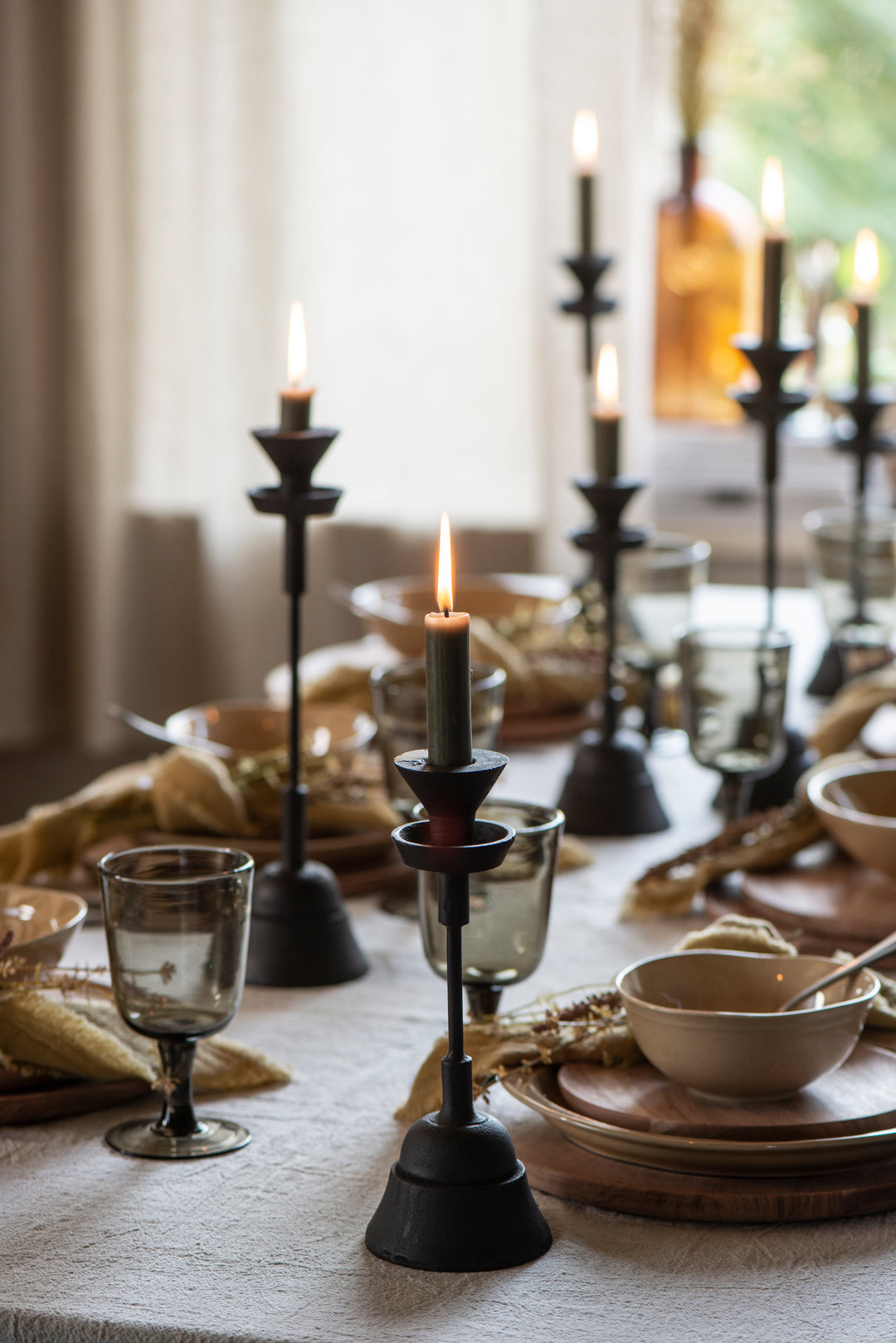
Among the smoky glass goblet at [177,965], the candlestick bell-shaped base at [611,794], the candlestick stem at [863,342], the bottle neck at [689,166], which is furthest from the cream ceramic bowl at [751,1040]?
the bottle neck at [689,166]

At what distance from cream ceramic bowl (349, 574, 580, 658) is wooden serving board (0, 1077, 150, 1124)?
101 cm

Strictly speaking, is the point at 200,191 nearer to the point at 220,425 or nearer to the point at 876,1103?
the point at 220,425

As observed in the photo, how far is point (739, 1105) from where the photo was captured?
78cm

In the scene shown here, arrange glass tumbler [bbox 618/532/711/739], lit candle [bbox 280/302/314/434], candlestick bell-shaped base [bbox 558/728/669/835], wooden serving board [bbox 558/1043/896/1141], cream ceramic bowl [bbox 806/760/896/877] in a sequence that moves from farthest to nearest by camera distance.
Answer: glass tumbler [bbox 618/532/711/739] < candlestick bell-shaped base [bbox 558/728/669/835] < cream ceramic bowl [bbox 806/760/896/877] < lit candle [bbox 280/302/314/434] < wooden serving board [bbox 558/1043/896/1141]

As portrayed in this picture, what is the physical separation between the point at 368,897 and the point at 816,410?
7.99 feet

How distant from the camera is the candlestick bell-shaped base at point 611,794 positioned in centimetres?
140

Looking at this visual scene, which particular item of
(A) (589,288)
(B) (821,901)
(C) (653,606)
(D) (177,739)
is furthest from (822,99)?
(B) (821,901)

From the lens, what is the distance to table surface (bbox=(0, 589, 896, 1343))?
647 mm

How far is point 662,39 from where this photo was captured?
3.07m

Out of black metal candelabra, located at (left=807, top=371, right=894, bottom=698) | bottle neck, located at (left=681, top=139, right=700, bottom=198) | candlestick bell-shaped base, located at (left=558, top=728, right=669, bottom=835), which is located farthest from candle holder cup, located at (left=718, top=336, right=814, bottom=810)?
bottle neck, located at (left=681, top=139, right=700, bottom=198)

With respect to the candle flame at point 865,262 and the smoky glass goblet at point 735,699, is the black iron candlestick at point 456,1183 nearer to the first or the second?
the smoky glass goblet at point 735,699

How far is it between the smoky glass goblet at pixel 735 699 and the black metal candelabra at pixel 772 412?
6.7 inches

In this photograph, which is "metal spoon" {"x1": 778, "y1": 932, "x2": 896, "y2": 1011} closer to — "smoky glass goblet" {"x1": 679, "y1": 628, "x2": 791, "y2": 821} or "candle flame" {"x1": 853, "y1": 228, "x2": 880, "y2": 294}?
"smoky glass goblet" {"x1": 679, "y1": 628, "x2": 791, "y2": 821}

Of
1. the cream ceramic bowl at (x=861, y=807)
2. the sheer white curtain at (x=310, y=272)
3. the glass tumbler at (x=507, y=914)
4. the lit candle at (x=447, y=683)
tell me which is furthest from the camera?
the sheer white curtain at (x=310, y=272)
